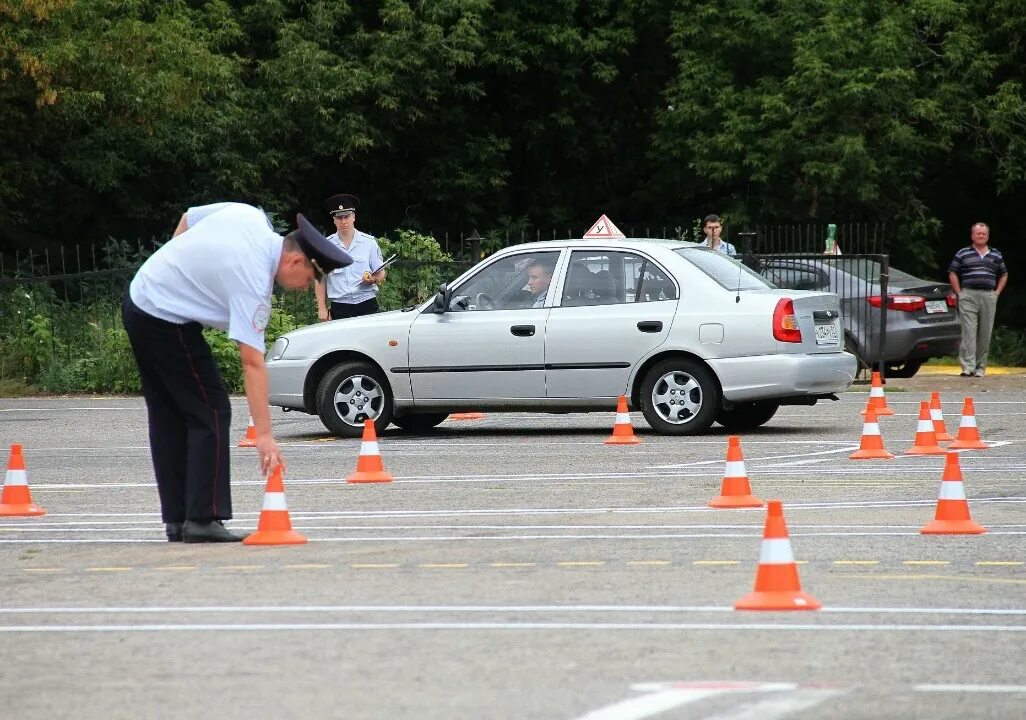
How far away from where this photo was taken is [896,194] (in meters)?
37.9

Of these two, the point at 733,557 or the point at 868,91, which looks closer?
the point at 733,557

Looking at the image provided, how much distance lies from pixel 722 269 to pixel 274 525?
25.3ft

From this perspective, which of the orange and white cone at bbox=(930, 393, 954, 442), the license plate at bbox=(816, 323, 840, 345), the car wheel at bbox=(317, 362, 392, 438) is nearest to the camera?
the orange and white cone at bbox=(930, 393, 954, 442)

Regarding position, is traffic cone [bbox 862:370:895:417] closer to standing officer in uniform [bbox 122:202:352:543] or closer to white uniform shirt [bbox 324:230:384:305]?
white uniform shirt [bbox 324:230:384:305]

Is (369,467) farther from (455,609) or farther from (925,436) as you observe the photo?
(455,609)

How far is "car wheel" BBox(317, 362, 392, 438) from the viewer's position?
16750 millimetres

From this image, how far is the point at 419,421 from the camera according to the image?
1766cm

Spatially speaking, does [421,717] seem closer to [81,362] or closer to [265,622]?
[265,622]

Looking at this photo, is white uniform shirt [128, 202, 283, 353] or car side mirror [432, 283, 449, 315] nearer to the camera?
white uniform shirt [128, 202, 283, 353]

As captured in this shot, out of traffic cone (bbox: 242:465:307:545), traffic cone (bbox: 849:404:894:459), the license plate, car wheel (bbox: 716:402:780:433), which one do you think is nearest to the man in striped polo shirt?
car wheel (bbox: 716:402:780:433)

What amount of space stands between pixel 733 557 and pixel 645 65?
1334 inches

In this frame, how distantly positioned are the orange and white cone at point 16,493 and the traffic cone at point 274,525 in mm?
2188

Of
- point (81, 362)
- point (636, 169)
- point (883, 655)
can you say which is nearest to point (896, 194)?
point (636, 169)

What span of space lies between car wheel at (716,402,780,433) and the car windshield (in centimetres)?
102
